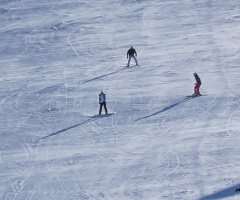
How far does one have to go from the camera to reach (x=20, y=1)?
143 feet

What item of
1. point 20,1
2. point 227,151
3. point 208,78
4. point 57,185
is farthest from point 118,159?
point 20,1

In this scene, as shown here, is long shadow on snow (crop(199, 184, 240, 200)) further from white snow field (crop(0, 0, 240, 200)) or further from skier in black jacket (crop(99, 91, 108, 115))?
skier in black jacket (crop(99, 91, 108, 115))

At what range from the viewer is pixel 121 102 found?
22.5 metres

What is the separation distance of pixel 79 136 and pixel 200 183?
233 inches

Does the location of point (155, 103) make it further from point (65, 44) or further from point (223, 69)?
point (65, 44)

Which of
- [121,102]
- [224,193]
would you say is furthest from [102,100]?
[224,193]

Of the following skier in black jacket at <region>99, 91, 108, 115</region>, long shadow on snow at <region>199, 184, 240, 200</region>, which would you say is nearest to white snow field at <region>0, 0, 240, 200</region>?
long shadow on snow at <region>199, 184, 240, 200</region>

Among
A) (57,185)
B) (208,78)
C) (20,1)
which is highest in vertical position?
(20,1)

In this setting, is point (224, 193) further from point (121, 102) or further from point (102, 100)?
point (121, 102)

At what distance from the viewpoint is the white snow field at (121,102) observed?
50.0ft

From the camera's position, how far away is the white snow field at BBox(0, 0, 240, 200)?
15.2 metres

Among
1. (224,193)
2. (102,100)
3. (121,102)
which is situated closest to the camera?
(224,193)

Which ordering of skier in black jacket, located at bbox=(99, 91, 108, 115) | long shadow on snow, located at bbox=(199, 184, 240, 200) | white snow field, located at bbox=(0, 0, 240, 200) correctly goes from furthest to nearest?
1. skier in black jacket, located at bbox=(99, 91, 108, 115)
2. white snow field, located at bbox=(0, 0, 240, 200)
3. long shadow on snow, located at bbox=(199, 184, 240, 200)

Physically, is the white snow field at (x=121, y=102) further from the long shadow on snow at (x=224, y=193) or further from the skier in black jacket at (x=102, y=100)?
the skier in black jacket at (x=102, y=100)
